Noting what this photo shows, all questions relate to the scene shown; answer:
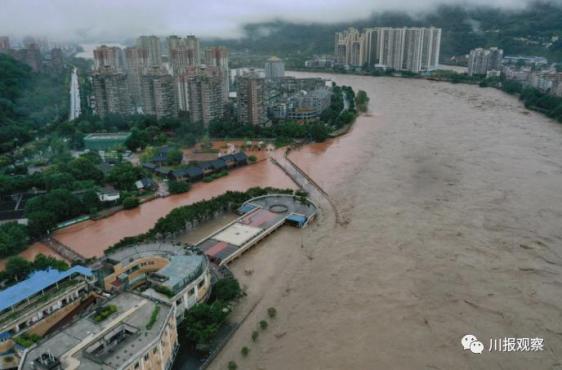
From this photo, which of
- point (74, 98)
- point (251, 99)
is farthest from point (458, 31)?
point (74, 98)

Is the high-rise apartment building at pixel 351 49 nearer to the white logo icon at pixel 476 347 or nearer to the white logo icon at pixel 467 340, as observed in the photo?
the white logo icon at pixel 467 340

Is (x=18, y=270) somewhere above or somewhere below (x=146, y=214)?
above

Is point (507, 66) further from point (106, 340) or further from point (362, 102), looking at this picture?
point (106, 340)

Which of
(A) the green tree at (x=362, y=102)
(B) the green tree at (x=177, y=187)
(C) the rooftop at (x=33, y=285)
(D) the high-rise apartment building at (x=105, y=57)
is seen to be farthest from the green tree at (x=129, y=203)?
(D) the high-rise apartment building at (x=105, y=57)

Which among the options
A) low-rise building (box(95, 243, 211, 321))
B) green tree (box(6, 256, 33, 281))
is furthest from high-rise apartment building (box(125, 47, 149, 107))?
low-rise building (box(95, 243, 211, 321))

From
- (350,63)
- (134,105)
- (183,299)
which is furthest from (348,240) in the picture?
(350,63)
